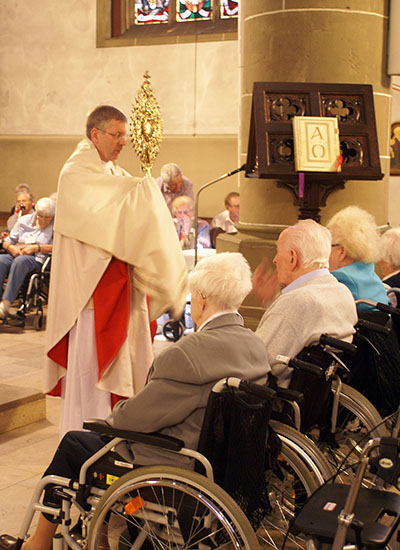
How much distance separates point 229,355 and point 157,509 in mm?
495

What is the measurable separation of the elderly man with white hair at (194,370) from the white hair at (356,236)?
1284mm

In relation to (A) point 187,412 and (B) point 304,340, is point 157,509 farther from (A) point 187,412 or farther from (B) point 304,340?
(B) point 304,340

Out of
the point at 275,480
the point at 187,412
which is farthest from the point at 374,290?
the point at 187,412

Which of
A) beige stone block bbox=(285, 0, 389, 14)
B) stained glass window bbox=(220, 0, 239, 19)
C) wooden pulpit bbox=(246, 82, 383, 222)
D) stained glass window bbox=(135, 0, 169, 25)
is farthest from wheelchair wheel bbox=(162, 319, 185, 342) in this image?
stained glass window bbox=(135, 0, 169, 25)

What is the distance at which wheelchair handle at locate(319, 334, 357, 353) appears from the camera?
9.55 feet

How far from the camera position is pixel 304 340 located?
3.04 m

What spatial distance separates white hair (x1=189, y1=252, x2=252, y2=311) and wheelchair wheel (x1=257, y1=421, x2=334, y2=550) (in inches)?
17.8

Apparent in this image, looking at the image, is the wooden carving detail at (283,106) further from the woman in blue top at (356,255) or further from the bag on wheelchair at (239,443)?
the bag on wheelchair at (239,443)

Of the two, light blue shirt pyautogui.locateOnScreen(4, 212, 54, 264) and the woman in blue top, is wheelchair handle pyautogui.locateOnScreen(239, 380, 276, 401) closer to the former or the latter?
the woman in blue top

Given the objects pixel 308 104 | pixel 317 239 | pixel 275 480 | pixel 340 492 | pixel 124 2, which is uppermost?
pixel 124 2

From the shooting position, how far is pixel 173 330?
7184 mm

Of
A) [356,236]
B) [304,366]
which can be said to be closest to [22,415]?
[356,236]

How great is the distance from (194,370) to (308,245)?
1.01 m

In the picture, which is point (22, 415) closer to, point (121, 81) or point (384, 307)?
point (384, 307)
